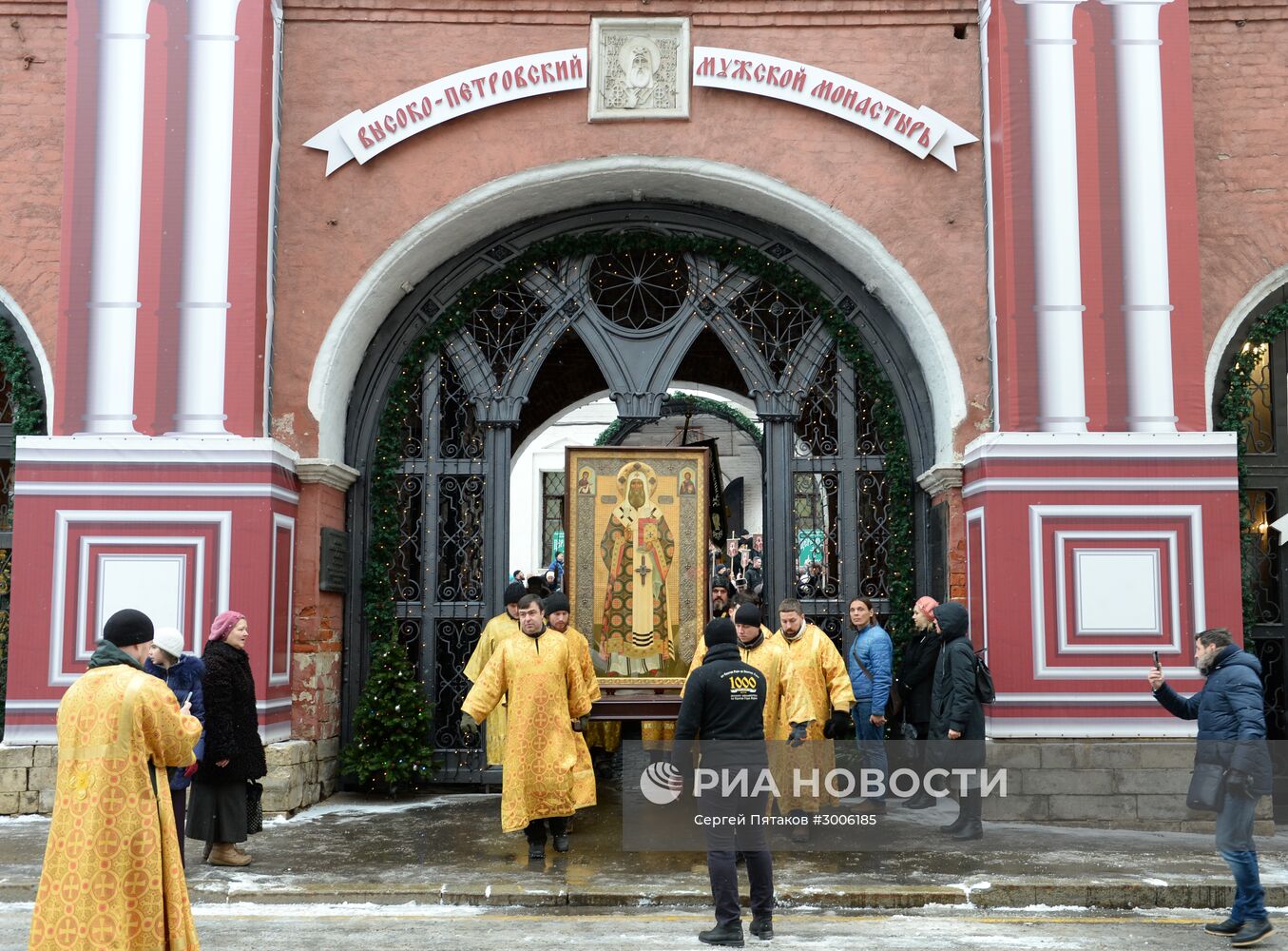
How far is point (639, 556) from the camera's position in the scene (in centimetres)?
1096

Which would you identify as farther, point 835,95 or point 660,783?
point 660,783

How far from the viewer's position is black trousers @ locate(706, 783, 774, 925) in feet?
21.5

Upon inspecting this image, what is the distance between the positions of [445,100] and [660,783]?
5742 mm

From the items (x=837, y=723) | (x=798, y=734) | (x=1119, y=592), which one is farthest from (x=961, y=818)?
(x=1119, y=592)

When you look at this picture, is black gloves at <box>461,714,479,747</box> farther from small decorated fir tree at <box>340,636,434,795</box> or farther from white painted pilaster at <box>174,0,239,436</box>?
white painted pilaster at <box>174,0,239,436</box>

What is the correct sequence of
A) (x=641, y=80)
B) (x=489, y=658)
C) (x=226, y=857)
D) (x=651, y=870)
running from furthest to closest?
1. (x=641, y=80)
2. (x=489, y=658)
3. (x=226, y=857)
4. (x=651, y=870)

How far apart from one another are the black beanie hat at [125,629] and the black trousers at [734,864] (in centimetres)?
273

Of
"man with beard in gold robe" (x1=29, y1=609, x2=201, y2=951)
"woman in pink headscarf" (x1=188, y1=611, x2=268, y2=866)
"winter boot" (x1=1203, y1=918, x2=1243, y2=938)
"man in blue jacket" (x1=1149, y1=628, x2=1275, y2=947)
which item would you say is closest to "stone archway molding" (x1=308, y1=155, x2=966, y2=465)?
"woman in pink headscarf" (x1=188, y1=611, x2=268, y2=866)

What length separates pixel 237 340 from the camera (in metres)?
10.5

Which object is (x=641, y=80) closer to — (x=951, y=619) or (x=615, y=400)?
(x=615, y=400)

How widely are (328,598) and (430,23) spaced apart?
468 cm

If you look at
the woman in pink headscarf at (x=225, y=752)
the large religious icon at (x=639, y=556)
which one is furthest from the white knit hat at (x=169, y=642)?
the large religious icon at (x=639, y=556)

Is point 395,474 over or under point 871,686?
over

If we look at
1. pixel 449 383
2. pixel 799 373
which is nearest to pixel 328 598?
pixel 449 383
